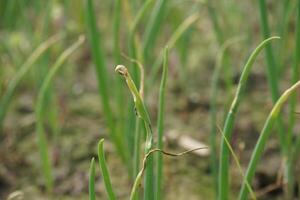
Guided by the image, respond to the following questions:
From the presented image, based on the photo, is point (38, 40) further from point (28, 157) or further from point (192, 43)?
point (192, 43)

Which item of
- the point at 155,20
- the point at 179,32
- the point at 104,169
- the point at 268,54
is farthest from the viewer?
the point at 179,32

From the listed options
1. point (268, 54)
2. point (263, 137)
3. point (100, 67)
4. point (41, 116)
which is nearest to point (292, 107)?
point (268, 54)

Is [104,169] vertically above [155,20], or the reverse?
[155,20]

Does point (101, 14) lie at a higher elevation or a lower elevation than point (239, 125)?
higher

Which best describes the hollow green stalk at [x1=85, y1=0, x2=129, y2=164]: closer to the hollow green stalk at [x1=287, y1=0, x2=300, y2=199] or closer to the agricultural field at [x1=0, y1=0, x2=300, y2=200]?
the agricultural field at [x1=0, y1=0, x2=300, y2=200]

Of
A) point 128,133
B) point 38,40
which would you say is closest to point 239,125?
point 128,133

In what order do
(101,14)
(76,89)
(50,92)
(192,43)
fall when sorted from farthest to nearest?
(101,14), (192,43), (76,89), (50,92)

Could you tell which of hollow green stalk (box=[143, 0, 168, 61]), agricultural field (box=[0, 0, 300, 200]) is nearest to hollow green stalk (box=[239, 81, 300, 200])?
agricultural field (box=[0, 0, 300, 200])

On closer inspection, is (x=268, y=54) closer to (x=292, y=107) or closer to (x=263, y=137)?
(x=292, y=107)
